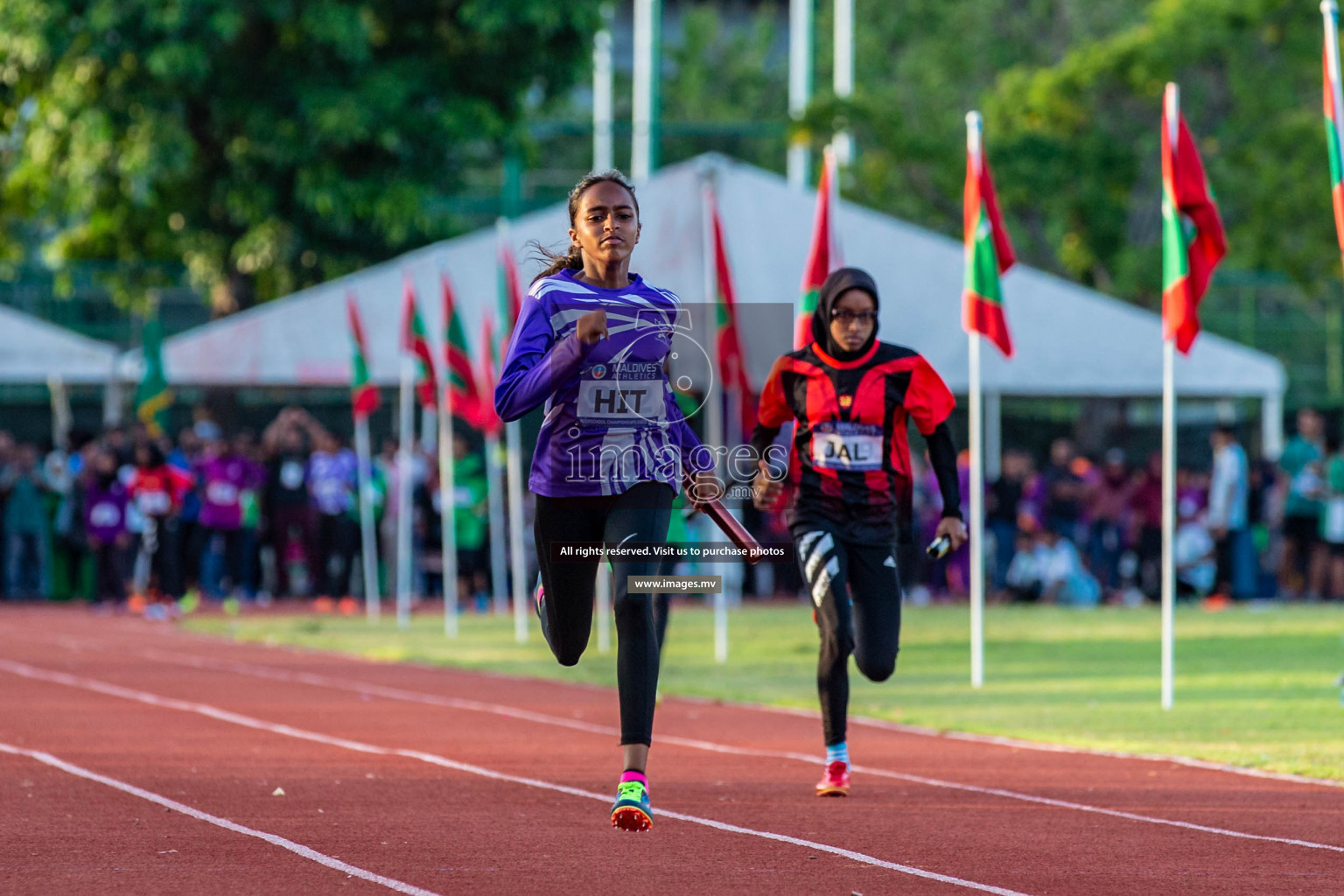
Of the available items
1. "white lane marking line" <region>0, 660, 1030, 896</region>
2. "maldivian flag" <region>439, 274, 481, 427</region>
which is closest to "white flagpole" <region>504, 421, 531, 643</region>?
"maldivian flag" <region>439, 274, 481, 427</region>

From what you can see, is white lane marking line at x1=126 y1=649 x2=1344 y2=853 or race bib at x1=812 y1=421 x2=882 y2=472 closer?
white lane marking line at x1=126 y1=649 x2=1344 y2=853

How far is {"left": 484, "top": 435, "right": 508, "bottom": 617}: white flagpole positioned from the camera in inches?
780

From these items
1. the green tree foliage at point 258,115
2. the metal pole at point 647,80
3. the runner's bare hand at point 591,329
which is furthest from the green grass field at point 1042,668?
the metal pole at point 647,80

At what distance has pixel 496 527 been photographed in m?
19.6

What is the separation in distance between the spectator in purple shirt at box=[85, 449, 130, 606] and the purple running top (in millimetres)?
17107

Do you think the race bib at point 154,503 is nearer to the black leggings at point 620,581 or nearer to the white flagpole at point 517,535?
the white flagpole at point 517,535

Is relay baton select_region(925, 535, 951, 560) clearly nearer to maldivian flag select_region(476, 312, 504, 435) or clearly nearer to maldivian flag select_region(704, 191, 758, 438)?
maldivian flag select_region(704, 191, 758, 438)

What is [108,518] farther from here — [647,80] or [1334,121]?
[647,80]

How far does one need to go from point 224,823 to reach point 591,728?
405cm

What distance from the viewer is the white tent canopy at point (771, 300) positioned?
73.2 feet

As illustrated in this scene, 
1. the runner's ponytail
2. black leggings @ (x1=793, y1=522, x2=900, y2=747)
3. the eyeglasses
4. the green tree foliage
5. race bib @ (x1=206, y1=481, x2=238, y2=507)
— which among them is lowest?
black leggings @ (x1=793, y1=522, x2=900, y2=747)

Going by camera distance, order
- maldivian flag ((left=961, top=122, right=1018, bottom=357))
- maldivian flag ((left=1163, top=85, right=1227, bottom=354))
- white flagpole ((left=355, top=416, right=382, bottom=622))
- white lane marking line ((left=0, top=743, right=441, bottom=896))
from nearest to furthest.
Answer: white lane marking line ((left=0, top=743, right=441, bottom=896)) < maldivian flag ((left=1163, top=85, right=1227, bottom=354)) < maldivian flag ((left=961, top=122, right=1018, bottom=357)) < white flagpole ((left=355, top=416, right=382, bottom=622))

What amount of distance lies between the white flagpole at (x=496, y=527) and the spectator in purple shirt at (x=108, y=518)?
4251mm

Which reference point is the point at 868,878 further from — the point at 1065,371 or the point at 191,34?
the point at 191,34
